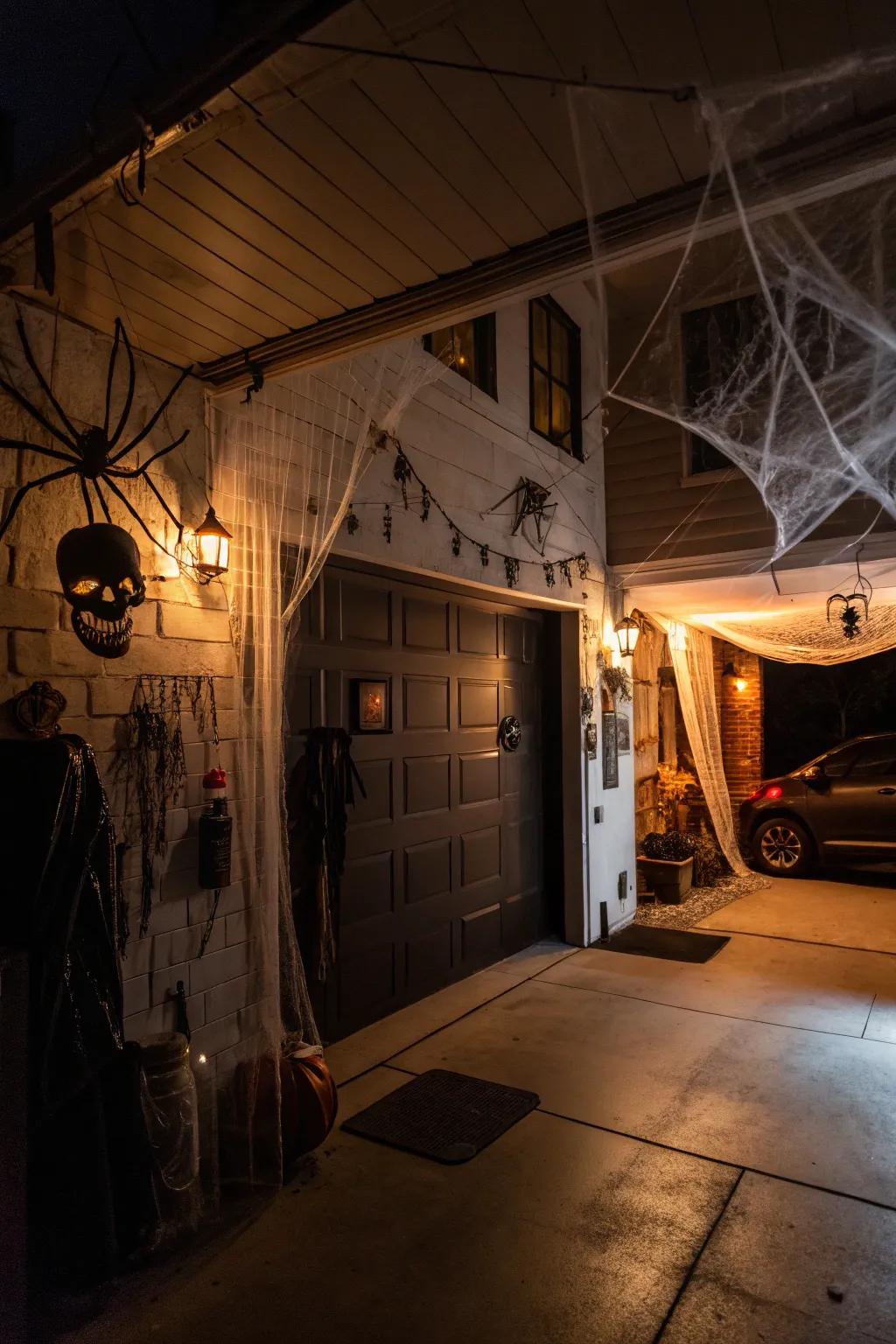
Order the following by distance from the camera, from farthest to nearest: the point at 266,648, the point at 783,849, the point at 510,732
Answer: the point at 783,849 < the point at 510,732 < the point at 266,648

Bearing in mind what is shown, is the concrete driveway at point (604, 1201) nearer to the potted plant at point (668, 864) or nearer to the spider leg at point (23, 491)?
the spider leg at point (23, 491)

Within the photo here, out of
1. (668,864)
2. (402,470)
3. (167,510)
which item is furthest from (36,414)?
(668,864)

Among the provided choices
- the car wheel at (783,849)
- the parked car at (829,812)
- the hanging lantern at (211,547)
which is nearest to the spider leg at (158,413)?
the hanging lantern at (211,547)

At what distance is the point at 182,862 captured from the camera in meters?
3.23

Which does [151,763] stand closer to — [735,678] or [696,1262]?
[696,1262]

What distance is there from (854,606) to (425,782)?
4868 millimetres

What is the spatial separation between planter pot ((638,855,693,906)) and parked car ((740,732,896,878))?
5.68 feet

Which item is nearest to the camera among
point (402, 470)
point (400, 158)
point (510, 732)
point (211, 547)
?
point (400, 158)

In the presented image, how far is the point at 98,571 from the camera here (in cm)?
250

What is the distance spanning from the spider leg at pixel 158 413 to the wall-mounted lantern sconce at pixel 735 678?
8.92 m

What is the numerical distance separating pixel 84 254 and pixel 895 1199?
445 cm

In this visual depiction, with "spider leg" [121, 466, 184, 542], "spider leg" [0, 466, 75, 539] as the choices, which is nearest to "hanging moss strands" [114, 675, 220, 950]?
"spider leg" [121, 466, 184, 542]

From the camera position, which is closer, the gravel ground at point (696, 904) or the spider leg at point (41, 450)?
the spider leg at point (41, 450)

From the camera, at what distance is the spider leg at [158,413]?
292cm
